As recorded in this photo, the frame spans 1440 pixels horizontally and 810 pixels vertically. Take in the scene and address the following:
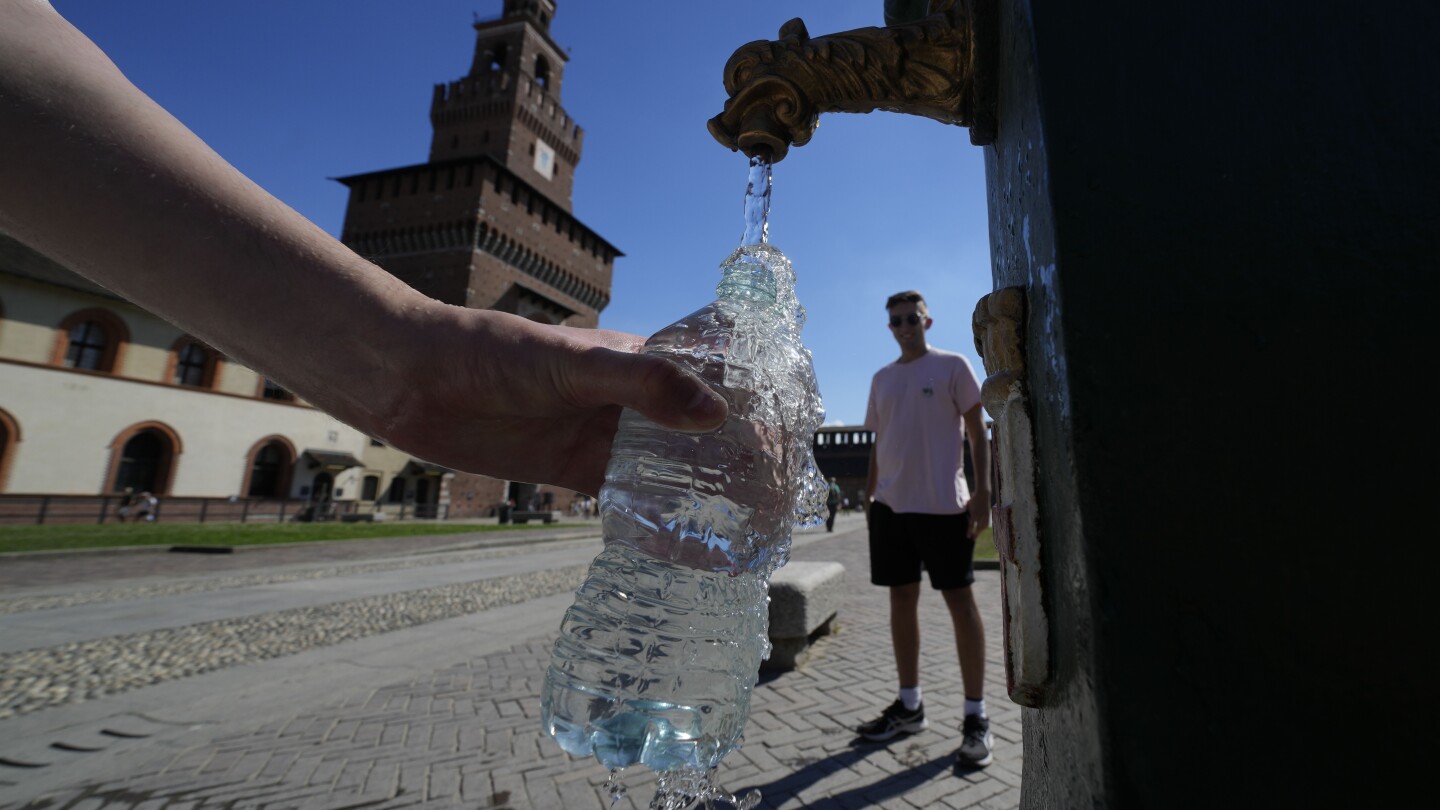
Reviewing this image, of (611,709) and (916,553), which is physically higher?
(916,553)

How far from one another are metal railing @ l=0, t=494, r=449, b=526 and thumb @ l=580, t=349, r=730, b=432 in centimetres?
2789

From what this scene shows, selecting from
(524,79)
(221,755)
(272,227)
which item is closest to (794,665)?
(221,755)

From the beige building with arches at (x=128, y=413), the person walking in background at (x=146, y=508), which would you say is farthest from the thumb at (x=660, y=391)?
the person walking in background at (x=146, y=508)

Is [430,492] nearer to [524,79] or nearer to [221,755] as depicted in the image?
[524,79]

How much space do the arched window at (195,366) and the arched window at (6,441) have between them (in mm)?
5073

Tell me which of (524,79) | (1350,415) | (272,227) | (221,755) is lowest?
(221,755)

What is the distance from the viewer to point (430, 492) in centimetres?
3778

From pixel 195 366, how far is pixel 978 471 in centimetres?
3280

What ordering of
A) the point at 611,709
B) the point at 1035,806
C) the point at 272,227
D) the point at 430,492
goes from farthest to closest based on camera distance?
the point at 430,492 < the point at 611,709 < the point at 272,227 < the point at 1035,806

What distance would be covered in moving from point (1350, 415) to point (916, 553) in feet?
9.29

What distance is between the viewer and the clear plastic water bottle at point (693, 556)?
4.20 ft

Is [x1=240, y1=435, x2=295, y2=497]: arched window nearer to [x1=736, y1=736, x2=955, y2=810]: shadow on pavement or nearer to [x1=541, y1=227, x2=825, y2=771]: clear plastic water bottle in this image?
[x1=736, y1=736, x2=955, y2=810]: shadow on pavement

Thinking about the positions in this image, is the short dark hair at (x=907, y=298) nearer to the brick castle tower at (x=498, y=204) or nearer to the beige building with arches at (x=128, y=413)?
the beige building with arches at (x=128, y=413)

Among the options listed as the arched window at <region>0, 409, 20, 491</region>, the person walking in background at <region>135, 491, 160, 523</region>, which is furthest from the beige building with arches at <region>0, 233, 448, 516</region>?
the person walking in background at <region>135, 491, 160, 523</region>
